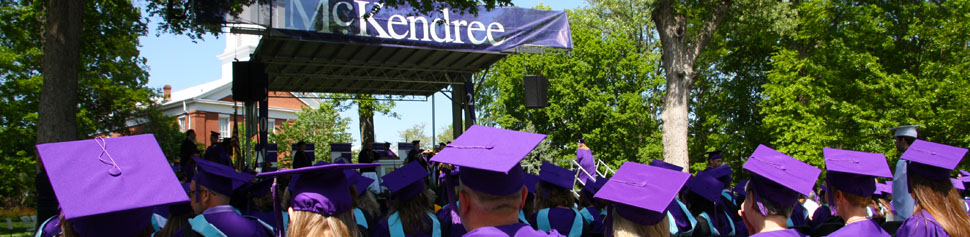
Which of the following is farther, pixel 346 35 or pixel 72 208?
pixel 346 35

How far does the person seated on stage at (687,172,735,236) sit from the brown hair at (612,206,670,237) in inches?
56.6

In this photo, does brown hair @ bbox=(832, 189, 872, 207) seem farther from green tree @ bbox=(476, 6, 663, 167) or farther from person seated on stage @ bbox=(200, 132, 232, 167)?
green tree @ bbox=(476, 6, 663, 167)

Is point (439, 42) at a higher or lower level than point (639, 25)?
lower

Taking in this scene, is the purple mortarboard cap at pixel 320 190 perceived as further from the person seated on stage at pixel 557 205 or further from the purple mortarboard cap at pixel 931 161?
the purple mortarboard cap at pixel 931 161

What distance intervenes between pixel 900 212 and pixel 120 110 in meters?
28.2

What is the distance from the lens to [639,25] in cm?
3155

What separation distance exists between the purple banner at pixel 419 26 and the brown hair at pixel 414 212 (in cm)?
650

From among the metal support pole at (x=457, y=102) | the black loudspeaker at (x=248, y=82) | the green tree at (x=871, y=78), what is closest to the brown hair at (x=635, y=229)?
the black loudspeaker at (x=248, y=82)

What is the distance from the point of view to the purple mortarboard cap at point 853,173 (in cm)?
292

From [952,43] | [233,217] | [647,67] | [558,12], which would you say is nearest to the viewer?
[233,217]

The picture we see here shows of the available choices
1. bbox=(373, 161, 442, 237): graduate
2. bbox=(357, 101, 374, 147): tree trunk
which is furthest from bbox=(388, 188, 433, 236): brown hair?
bbox=(357, 101, 374, 147): tree trunk

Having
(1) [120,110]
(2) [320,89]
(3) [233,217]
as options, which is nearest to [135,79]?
(1) [120,110]

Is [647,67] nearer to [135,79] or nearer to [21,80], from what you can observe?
[135,79]

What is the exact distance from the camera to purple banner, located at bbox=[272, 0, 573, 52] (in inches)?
435
